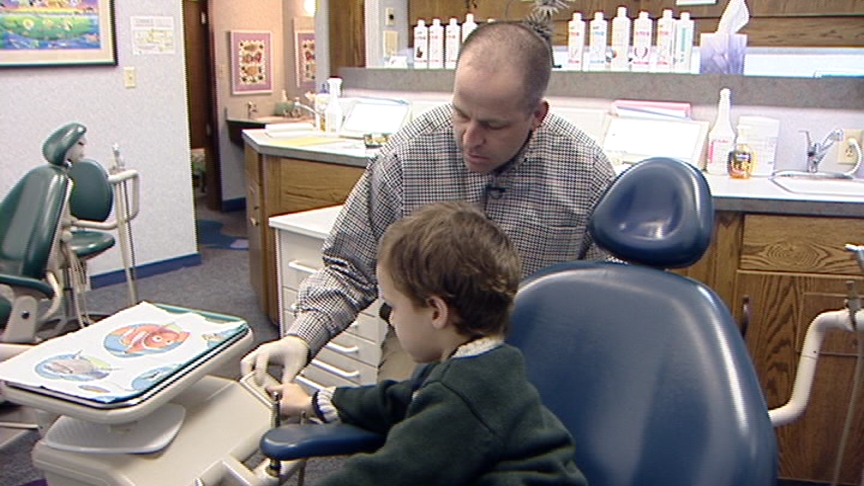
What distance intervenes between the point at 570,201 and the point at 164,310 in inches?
30.4

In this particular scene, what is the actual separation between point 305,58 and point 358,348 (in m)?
4.27

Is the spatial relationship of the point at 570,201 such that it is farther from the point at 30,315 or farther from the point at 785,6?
the point at 785,6

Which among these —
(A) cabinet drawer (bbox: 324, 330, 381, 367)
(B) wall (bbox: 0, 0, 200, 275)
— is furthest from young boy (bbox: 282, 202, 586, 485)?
(B) wall (bbox: 0, 0, 200, 275)

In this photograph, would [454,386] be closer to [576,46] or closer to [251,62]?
[576,46]

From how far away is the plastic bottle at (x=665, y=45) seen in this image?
2547 millimetres

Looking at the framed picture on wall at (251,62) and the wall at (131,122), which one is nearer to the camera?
the wall at (131,122)

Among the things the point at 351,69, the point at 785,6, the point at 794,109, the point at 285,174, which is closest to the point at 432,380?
the point at 794,109

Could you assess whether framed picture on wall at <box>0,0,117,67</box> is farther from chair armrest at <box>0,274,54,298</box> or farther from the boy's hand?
the boy's hand

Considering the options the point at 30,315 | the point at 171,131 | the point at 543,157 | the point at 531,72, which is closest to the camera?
the point at 531,72

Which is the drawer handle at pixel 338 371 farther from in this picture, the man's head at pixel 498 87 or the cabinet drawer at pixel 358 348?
the man's head at pixel 498 87

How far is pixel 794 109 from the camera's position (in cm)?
232

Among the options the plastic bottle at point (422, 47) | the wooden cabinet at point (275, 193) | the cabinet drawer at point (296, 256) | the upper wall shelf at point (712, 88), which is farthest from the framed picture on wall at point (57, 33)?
the cabinet drawer at point (296, 256)

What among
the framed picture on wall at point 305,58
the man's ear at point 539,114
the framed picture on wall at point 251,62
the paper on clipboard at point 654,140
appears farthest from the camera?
the framed picture on wall at point 305,58

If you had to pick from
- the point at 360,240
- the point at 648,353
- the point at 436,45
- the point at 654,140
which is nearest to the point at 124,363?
the point at 360,240
